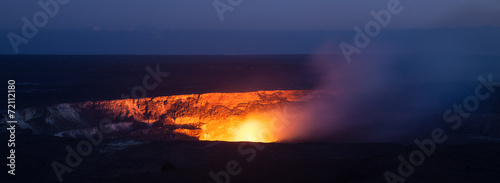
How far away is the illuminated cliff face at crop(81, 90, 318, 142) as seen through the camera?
1664cm

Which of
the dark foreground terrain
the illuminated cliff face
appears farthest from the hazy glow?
the dark foreground terrain

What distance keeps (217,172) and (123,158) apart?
341 cm

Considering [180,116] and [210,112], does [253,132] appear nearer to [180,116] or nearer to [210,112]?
[210,112]

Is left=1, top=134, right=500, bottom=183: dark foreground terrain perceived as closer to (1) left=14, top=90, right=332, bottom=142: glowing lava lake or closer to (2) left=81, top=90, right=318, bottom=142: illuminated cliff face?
(1) left=14, top=90, right=332, bottom=142: glowing lava lake

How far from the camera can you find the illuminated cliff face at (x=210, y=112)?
16.6 metres

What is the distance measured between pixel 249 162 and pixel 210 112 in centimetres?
878

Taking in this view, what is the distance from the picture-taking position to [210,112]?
17.9m

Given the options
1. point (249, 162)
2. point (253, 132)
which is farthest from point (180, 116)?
point (249, 162)

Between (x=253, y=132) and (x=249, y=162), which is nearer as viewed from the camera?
(x=249, y=162)

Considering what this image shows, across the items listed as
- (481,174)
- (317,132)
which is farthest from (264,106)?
(481,174)

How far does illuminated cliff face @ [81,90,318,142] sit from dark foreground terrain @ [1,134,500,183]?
15.9 feet

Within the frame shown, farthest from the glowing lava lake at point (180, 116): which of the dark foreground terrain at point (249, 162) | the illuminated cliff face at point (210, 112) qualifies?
the dark foreground terrain at point (249, 162)

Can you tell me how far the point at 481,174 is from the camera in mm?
6395

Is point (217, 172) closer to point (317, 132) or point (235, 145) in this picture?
point (235, 145)
